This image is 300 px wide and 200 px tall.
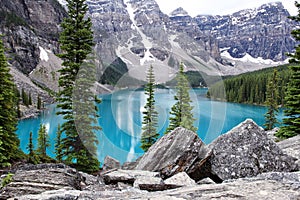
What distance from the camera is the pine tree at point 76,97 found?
15.9 meters

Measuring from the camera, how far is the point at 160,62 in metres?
23.5

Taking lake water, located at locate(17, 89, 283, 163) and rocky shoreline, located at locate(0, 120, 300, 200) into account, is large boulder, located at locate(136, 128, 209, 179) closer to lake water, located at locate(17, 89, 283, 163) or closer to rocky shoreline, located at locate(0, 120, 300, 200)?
rocky shoreline, located at locate(0, 120, 300, 200)

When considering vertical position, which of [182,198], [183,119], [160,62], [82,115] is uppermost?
[160,62]

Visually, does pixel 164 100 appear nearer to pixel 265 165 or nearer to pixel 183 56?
pixel 183 56

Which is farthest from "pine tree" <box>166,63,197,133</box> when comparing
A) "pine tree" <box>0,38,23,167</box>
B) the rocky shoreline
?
the rocky shoreline

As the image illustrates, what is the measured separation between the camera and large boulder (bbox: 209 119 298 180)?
275 inches

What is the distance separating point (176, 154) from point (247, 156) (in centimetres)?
216

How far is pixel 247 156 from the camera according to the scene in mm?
7148

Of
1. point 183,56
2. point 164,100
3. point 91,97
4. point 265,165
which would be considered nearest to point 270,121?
point 164,100

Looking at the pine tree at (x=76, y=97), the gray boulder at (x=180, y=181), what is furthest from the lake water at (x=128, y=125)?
the gray boulder at (x=180, y=181)

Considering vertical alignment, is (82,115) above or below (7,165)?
above

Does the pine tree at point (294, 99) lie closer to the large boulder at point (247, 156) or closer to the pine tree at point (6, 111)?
the large boulder at point (247, 156)

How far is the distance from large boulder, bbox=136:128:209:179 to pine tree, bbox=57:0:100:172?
869 cm

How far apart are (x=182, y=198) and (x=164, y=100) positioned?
25489 mm
